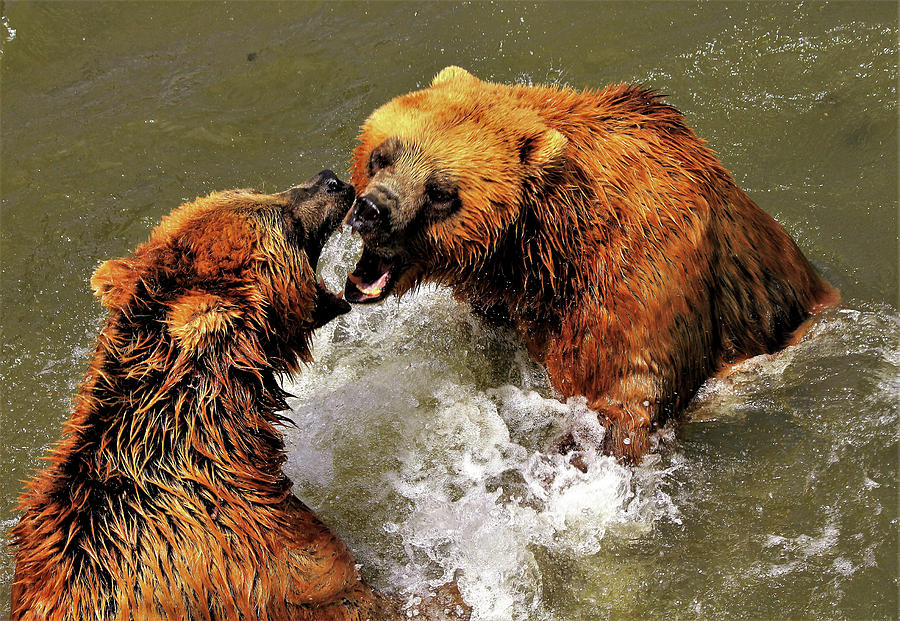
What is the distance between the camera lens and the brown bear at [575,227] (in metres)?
4.55

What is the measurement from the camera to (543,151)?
4.52 m

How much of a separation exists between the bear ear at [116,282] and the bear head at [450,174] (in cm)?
112

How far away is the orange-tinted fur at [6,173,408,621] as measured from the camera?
382cm

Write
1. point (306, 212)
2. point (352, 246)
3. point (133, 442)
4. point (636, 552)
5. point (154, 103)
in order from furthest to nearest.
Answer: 1. point (154, 103)
2. point (352, 246)
3. point (636, 552)
4. point (306, 212)
5. point (133, 442)

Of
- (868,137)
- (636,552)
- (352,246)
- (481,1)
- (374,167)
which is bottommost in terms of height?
(636,552)

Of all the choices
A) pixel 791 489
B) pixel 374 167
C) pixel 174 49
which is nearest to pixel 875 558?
pixel 791 489

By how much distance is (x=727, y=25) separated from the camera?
8.65 metres

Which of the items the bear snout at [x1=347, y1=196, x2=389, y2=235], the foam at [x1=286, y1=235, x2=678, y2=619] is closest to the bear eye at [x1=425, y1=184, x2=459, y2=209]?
the bear snout at [x1=347, y1=196, x2=389, y2=235]

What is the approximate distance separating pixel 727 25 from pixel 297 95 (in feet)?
14.0

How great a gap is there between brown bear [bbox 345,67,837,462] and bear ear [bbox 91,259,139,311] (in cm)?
112

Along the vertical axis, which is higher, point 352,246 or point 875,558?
point 352,246

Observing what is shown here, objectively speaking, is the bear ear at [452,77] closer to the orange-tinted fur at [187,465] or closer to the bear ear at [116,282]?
the orange-tinted fur at [187,465]

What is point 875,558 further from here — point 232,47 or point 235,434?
point 232,47

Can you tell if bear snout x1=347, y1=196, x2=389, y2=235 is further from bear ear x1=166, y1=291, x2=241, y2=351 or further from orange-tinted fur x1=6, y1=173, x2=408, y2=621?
bear ear x1=166, y1=291, x2=241, y2=351
